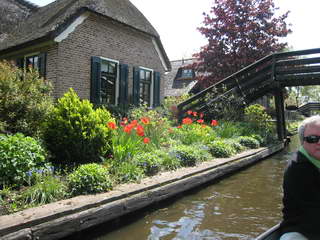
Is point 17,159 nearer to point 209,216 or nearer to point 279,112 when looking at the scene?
point 209,216

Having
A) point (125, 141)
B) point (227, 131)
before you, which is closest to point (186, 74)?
point (227, 131)

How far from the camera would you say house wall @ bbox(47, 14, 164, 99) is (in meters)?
9.80

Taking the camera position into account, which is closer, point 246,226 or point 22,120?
point 246,226

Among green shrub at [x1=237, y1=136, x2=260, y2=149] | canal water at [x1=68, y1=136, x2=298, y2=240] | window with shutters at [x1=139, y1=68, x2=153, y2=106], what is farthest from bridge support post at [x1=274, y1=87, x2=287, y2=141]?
canal water at [x1=68, y1=136, x2=298, y2=240]

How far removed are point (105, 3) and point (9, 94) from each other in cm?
772

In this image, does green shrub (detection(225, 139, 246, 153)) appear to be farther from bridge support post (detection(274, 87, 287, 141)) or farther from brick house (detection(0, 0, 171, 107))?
brick house (detection(0, 0, 171, 107))

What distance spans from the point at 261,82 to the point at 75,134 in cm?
864

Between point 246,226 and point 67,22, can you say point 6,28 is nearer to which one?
point 67,22

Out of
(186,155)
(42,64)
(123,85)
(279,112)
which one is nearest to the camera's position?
(186,155)

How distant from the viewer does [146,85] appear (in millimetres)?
13969

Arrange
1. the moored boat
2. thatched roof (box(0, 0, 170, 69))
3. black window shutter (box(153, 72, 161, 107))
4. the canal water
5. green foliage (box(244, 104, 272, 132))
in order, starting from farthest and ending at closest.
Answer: black window shutter (box(153, 72, 161, 107)) < green foliage (box(244, 104, 272, 132)) < thatched roof (box(0, 0, 170, 69)) < the canal water < the moored boat

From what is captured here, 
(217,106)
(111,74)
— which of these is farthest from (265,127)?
(111,74)

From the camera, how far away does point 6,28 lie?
13031 millimetres

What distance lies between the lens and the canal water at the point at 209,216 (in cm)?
349
